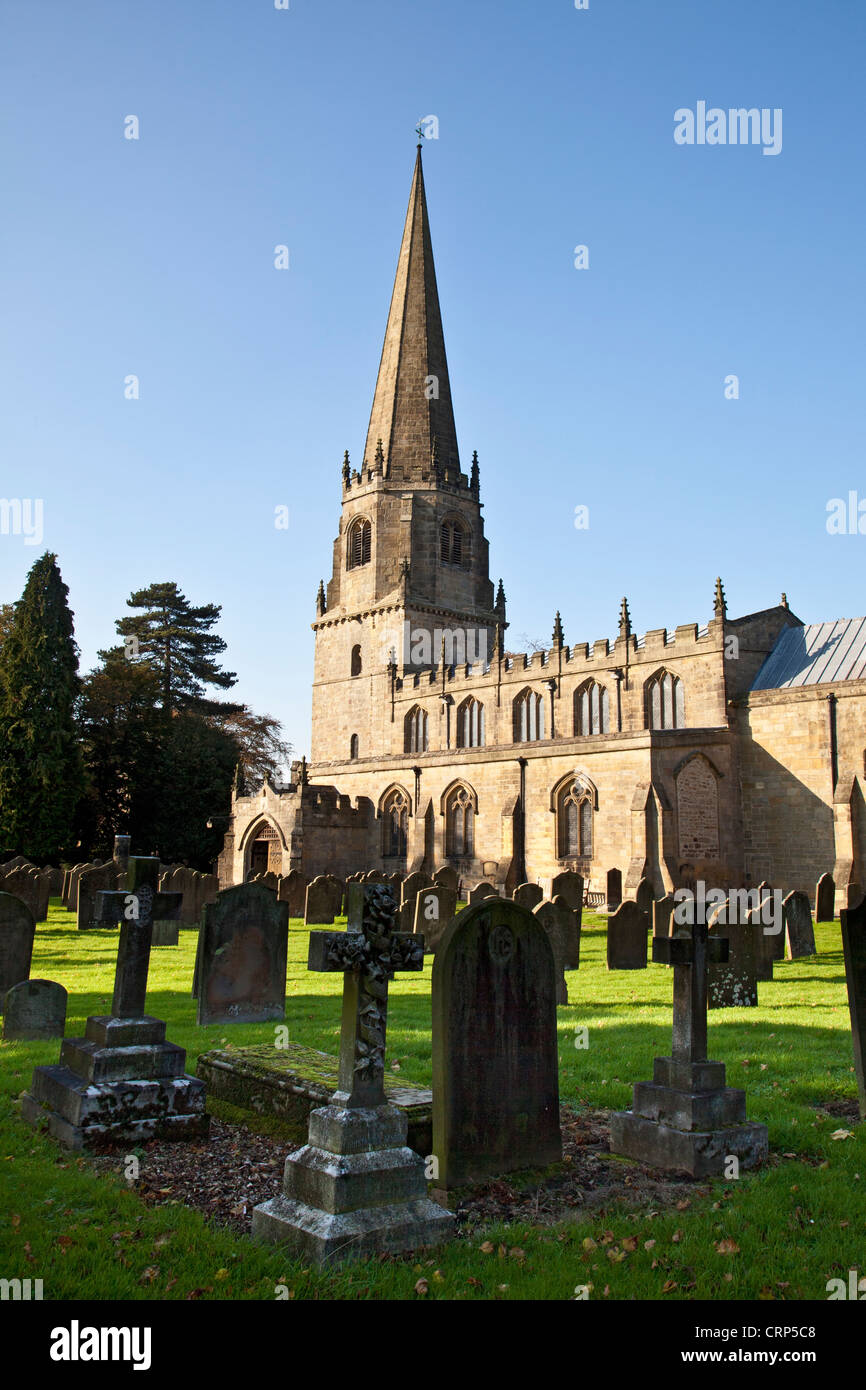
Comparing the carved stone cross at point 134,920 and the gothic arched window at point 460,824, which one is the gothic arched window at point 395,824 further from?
the carved stone cross at point 134,920

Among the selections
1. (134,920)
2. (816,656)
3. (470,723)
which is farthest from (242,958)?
(470,723)

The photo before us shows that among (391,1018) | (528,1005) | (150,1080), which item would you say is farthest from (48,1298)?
(391,1018)

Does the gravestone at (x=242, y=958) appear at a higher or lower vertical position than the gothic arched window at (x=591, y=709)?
lower

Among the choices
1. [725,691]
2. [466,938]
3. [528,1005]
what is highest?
[725,691]

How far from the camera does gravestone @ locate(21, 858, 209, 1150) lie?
17.5 feet

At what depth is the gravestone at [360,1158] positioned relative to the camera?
3.79 m

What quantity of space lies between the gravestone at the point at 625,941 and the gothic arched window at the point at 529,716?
20.6 meters

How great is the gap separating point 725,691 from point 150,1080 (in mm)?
24363

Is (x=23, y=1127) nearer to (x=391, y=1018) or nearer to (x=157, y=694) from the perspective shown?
(x=391, y=1018)

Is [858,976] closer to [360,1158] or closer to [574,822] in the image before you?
[360,1158]

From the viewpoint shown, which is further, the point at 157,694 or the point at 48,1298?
the point at 157,694

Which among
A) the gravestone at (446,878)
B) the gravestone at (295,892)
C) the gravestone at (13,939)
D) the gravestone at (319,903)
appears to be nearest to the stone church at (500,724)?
the gravestone at (446,878)

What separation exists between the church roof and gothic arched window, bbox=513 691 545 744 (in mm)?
8397

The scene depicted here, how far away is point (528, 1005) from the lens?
16.6ft
